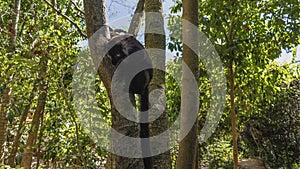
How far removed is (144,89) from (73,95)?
1464 millimetres

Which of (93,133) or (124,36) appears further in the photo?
(93,133)

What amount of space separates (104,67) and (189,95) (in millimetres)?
403

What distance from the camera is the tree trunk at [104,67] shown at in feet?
3.65

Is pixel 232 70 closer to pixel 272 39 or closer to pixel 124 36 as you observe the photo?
pixel 272 39

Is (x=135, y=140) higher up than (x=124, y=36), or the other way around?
(x=124, y=36)

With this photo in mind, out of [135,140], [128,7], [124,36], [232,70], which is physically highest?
[128,7]

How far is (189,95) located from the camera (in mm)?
1346

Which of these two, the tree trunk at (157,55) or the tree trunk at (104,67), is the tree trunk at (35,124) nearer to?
the tree trunk at (157,55)

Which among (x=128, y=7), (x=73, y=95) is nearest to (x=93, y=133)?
(x=73, y=95)

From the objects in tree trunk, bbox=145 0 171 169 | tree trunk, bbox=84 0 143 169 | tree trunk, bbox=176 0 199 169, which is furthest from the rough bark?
tree trunk, bbox=84 0 143 169

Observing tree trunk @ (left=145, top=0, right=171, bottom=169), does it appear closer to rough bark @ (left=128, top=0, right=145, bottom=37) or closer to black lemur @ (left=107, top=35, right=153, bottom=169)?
black lemur @ (left=107, top=35, right=153, bottom=169)

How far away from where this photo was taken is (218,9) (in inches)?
106

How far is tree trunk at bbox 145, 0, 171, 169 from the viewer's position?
1.40 metres

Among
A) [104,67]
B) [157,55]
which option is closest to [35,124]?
[157,55]
